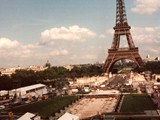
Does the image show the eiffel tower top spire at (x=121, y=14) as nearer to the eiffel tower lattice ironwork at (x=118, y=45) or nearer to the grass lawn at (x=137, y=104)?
the eiffel tower lattice ironwork at (x=118, y=45)

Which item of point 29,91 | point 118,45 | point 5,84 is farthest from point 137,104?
point 118,45

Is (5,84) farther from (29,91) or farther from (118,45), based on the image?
(118,45)

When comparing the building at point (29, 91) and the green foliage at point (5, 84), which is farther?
the green foliage at point (5, 84)

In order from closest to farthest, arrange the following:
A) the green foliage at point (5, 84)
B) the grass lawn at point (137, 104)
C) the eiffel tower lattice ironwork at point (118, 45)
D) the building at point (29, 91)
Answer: the grass lawn at point (137, 104), the building at point (29, 91), the green foliage at point (5, 84), the eiffel tower lattice ironwork at point (118, 45)

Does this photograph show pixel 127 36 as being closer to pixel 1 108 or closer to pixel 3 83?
pixel 3 83

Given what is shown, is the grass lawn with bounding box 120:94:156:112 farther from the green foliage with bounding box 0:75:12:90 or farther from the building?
the green foliage with bounding box 0:75:12:90

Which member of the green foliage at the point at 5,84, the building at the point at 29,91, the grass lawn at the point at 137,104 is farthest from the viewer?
the green foliage at the point at 5,84

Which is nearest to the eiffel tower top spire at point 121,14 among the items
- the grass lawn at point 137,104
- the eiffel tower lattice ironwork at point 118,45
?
the eiffel tower lattice ironwork at point 118,45

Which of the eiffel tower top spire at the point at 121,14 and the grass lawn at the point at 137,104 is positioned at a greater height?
the eiffel tower top spire at the point at 121,14
